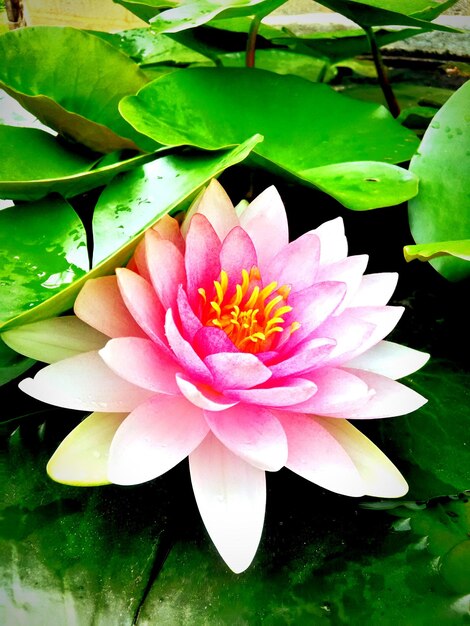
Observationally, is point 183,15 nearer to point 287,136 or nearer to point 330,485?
point 287,136

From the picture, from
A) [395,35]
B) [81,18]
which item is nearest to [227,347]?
[395,35]

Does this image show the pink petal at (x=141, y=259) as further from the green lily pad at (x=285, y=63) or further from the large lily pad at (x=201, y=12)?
the green lily pad at (x=285, y=63)

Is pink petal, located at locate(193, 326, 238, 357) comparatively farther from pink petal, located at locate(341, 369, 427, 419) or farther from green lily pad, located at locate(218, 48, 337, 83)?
green lily pad, located at locate(218, 48, 337, 83)

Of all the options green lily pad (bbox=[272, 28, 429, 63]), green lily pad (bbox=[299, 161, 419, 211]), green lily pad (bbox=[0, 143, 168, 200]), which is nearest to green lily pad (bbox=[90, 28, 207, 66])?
green lily pad (bbox=[272, 28, 429, 63])

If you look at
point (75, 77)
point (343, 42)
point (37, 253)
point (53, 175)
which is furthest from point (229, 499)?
point (343, 42)

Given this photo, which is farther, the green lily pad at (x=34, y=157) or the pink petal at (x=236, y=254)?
the green lily pad at (x=34, y=157)

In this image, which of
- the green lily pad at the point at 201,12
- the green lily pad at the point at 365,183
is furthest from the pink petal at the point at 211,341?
the green lily pad at the point at 201,12
